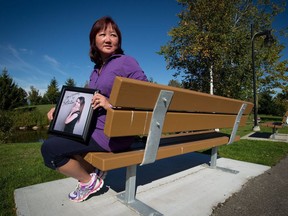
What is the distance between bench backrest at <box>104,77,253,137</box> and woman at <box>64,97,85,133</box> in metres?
0.47

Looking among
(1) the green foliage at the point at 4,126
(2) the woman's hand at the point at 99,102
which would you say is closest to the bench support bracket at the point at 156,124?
(2) the woman's hand at the point at 99,102

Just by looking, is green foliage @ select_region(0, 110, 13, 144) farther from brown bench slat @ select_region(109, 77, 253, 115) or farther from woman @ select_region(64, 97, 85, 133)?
brown bench slat @ select_region(109, 77, 253, 115)

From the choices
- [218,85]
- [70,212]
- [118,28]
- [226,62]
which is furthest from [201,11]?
[70,212]

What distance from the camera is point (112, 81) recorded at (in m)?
2.32

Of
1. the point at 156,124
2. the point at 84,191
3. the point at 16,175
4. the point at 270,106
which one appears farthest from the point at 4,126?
the point at 270,106

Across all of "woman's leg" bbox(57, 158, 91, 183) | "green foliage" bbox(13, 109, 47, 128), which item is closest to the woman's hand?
"woman's leg" bbox(57, 158, 91, 183)

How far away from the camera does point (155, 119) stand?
2131 mm

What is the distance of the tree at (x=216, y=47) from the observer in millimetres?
14609

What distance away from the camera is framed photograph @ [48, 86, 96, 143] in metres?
2.09

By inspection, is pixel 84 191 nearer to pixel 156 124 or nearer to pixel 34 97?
pixel 156 124

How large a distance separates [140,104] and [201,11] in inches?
590

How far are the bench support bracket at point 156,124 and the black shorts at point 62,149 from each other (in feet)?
1.33

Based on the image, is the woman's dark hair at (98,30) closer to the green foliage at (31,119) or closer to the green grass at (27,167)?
the green grass at (27,167)

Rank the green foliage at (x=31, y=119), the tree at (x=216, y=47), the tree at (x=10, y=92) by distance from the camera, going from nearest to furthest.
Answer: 1. the tree at (x=216, y=47)
2. the green foliage at (x=31, y=119)
3. the tree at (x=10, y=92)
